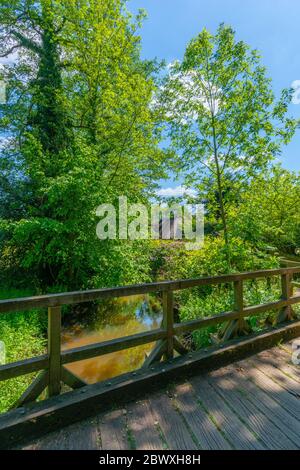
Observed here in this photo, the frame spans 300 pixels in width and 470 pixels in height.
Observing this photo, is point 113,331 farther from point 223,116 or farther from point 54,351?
point 223,116

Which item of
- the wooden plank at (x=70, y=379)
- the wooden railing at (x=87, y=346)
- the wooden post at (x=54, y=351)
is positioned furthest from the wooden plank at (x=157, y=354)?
the wooden post at (x=54, y=351)

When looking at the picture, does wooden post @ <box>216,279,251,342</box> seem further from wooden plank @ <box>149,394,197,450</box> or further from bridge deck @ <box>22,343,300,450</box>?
wooden plank @ <box>149,394,197,450</box>

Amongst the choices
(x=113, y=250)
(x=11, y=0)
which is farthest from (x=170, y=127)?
(x=11, y=0)

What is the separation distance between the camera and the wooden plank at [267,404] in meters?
1.80

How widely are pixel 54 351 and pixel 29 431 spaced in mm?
480

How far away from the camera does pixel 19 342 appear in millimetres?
4523

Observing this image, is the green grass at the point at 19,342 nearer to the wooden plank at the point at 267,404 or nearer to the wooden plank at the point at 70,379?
the wooden plank at the point at 70,379

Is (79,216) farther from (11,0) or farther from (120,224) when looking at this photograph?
(11,0)

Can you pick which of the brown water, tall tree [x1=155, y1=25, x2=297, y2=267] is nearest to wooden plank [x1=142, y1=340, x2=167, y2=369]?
the brown water

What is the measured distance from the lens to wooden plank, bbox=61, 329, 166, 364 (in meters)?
1.93

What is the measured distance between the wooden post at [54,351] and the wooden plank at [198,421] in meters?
0.97

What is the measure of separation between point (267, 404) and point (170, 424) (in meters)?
0.85

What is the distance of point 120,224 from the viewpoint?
6.75 metres

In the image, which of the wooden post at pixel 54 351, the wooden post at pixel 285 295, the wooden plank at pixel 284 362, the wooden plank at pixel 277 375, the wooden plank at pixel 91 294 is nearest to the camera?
the wooden plank at pixel 91 294
